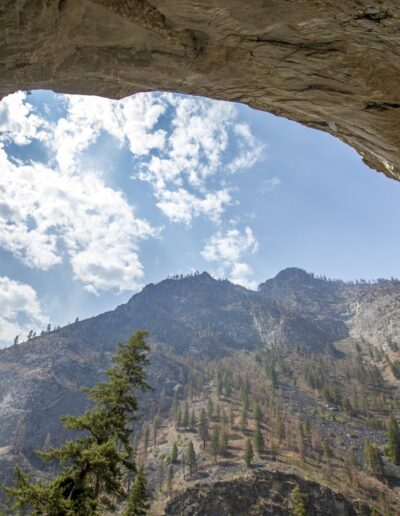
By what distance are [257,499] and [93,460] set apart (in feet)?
265

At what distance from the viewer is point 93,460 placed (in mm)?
13547

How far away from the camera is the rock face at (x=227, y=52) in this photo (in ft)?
19.1

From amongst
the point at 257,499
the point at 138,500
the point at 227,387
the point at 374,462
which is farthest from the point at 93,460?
the point at 227,387

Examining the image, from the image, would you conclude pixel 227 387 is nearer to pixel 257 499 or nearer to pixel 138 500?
pixel 257 499

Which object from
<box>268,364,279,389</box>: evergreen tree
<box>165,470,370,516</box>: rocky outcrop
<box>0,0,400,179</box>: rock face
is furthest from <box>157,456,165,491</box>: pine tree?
<box>0,0,400,179</box>: rock face

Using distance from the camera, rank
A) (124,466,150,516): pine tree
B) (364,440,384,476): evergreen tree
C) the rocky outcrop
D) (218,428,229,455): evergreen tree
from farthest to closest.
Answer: (218,428,229,455): evergreen tree → (364,440,384,476): evergreen tree → the rocky outcrop → (124,466,150,516): pine tree

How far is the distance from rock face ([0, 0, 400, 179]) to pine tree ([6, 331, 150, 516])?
42.3 ft

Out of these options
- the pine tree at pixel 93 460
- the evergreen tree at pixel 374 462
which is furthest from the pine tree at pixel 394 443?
the pine tree at pixel 93 460

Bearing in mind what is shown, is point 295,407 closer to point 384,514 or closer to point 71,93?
point 384,514

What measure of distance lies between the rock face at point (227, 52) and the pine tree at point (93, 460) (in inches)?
508

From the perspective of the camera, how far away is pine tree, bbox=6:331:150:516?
12.5 metres

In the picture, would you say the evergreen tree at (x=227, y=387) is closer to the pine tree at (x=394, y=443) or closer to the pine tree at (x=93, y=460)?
the pine tree at (x=394, y=443)

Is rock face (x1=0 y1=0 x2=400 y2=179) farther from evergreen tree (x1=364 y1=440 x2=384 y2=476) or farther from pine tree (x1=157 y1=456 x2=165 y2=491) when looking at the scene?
evergreen tree (x1=364 y1=440 x2=384 y2=476)

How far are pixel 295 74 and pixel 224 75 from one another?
162cm
